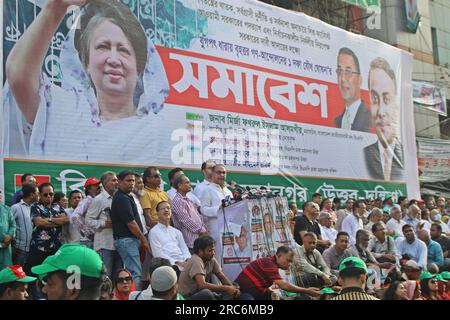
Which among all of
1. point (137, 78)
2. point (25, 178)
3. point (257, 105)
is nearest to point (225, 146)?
point (257, 105)

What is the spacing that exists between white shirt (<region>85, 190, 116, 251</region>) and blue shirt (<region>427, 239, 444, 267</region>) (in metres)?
5.11

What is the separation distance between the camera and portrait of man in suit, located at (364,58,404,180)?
1250 centimetres

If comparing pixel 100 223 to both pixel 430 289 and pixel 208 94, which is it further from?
pixel 208 94

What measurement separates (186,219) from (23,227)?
1591 mm

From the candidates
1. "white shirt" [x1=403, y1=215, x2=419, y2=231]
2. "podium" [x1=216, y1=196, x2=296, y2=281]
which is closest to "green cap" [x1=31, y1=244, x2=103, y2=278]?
"podium" [x1=216, y1=196, x2=296, y2=281]

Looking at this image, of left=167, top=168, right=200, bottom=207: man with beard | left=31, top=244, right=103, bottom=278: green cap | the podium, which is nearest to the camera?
left=31, top=244, right=103, bottom=278: green cap

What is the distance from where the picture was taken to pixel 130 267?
5660mm

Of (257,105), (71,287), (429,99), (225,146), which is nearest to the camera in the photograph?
(71,287)

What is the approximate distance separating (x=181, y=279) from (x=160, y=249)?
59 centimetres

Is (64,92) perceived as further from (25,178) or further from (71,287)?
(71,287)

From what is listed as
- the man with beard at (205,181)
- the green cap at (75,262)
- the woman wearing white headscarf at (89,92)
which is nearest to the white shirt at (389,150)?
the woman wearing white headscarf at (89,92)

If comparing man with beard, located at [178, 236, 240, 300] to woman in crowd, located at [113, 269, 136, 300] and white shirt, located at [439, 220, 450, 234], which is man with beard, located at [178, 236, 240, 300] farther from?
white shirt, located at [439, 220, 450, 234]

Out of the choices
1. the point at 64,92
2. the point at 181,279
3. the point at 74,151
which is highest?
the point at 64,92

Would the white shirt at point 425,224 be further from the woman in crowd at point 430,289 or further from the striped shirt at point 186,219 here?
the striped shirt at point 186,219
